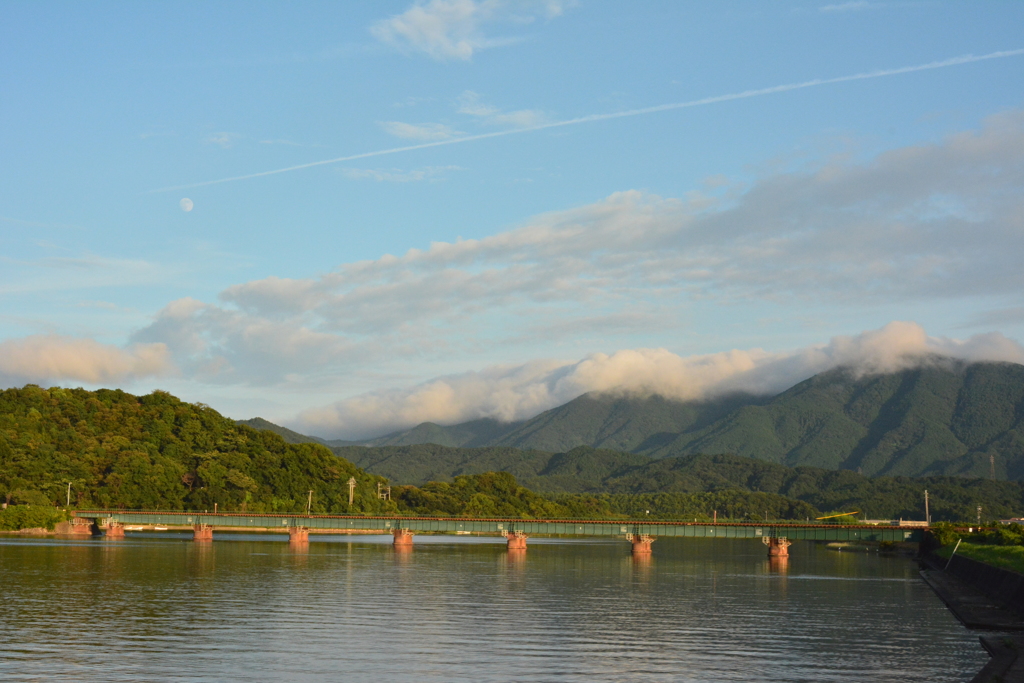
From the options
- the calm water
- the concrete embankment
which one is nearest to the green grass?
the concrete embankment

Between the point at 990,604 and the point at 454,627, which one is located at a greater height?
the point at 454,627

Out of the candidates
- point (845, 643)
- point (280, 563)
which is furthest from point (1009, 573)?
point (280, 563)

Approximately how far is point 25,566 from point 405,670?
9450 cm

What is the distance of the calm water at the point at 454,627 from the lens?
189 feet

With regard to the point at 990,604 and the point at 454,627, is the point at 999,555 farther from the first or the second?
the point at 454,627

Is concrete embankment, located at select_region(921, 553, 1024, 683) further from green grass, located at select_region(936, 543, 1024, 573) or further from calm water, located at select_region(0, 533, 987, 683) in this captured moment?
calm water, located at select_region(0, 533, 987, 683)

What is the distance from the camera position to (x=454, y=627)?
77875mm

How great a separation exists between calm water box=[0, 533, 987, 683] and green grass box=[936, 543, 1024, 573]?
8025 millimetres

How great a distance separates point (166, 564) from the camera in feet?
493

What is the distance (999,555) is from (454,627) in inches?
2813

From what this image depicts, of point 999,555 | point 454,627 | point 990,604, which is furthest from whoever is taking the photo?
point 999,555

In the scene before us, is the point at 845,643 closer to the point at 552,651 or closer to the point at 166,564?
the point at 552,651

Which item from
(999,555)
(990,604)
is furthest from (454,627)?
(999,555)

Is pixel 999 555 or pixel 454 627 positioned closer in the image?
pixel 454 627
